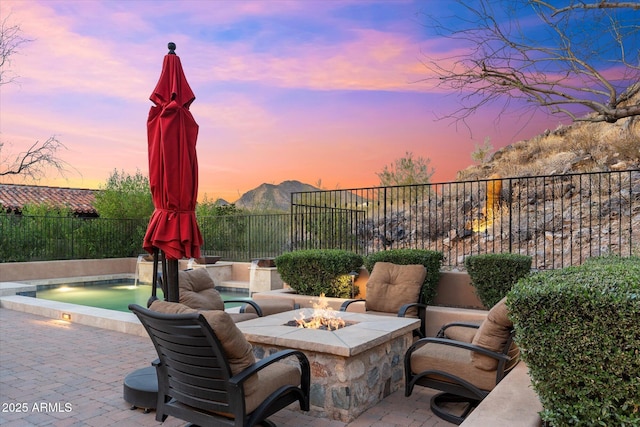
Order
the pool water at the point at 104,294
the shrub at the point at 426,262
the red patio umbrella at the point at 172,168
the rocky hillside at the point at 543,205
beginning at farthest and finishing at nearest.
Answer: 1. the pool water at the point at 104,294
2. the rocky hillside at the point at 543,205
3. the shrub at the point at 426,262
4. the red patio umbrella at the point at 172,168

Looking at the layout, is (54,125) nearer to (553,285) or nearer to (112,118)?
(112,118)

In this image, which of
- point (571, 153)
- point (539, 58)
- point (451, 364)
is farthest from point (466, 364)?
point (571, 153)

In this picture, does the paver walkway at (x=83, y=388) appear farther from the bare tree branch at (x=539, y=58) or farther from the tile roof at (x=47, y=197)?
the tile roof at (x=47, y=197)

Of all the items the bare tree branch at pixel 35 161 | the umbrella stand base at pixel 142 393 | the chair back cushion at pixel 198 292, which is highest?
the bare tree branch at pixel 35 161

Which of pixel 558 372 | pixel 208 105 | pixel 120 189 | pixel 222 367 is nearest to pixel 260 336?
pixel 222 367

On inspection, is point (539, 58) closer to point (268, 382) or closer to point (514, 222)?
point (268, 382)

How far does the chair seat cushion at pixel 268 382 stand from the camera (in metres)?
2.81

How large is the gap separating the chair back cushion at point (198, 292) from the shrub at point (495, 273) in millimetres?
3450

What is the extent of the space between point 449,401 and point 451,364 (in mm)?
598

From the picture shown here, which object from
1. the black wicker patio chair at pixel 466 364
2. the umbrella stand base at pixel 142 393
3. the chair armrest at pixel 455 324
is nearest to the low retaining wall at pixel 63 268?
the umbrella stand base at pixel 142 393

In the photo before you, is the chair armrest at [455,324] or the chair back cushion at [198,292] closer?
the chair armrest at [455,324]

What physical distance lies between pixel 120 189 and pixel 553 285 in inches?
745

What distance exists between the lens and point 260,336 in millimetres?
3967

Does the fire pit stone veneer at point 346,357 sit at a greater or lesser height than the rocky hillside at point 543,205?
lesser
